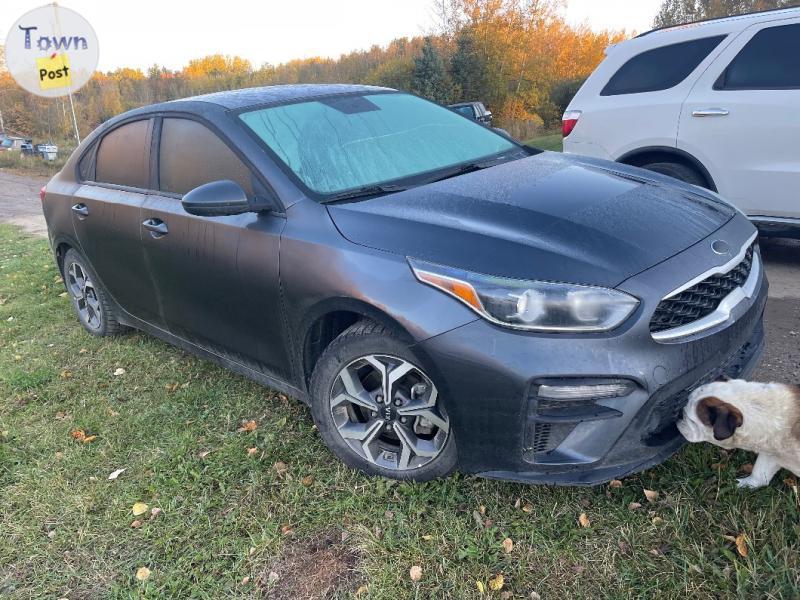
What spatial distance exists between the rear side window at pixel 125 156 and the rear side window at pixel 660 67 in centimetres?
369

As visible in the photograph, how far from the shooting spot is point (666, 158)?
4.99m

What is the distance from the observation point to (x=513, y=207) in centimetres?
260

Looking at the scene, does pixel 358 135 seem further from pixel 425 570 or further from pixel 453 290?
pixel 425 570

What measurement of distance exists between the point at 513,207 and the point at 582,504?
4.07 feet

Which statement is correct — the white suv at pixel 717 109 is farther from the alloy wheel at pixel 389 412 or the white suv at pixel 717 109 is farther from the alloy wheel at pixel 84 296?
the alloy wheel at pixel 84 296

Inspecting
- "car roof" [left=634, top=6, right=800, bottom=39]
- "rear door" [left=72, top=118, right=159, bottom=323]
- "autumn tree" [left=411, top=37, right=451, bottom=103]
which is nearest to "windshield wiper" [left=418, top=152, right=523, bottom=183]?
"rear door" [left=72, top=118, right=159, bottom=323]

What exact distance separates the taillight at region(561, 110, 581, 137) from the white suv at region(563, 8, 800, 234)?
0.37 ft

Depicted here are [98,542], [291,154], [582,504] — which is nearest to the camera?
[582,504]

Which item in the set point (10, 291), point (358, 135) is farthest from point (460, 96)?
point (358, 135)

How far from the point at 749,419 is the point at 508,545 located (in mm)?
989

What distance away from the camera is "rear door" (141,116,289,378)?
2953 millimetres

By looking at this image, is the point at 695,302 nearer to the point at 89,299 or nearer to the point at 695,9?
the point at 89,299

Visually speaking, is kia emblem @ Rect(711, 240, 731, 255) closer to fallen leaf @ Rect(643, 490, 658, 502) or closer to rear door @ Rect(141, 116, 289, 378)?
fallen leaf @ Rect(643, 490, 658, 502)

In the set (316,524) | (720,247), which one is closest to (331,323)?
(316,524)
